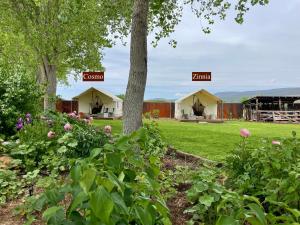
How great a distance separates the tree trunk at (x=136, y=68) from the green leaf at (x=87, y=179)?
3.86 meters

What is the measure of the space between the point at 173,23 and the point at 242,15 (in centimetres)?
180

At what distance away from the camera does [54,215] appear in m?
1.50

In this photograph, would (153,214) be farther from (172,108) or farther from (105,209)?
(172,108)

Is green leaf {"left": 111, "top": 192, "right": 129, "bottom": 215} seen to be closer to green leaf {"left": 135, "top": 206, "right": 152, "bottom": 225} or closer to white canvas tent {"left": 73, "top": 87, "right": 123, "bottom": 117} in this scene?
green leaf {"left": 135, "top": 206, "right": 152, "bottom": 225}

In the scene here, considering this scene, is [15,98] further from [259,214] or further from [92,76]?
[92,76]

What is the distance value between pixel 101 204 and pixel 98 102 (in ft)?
112

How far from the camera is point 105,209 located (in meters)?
1.36

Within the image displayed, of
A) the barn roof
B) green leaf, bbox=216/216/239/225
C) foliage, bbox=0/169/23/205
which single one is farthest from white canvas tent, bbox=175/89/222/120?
green leaf, bbox=216/216/239/225

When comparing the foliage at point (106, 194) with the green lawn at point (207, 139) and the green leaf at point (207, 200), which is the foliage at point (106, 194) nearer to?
the green leaf at point (207, 200)

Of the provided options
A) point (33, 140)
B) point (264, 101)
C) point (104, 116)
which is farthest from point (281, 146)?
point (264, 101)

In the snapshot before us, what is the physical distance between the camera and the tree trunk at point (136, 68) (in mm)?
5289

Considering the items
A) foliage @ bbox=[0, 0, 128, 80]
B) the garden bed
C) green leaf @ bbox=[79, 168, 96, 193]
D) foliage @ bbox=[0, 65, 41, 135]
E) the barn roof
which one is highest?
foliage @ bbox=[0, 0, 128, 80]

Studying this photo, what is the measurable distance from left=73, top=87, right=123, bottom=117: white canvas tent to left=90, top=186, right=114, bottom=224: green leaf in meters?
32.2

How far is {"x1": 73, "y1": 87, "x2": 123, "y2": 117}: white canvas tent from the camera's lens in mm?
34188
